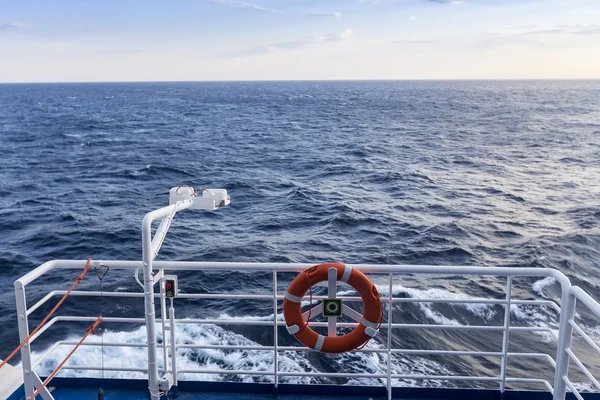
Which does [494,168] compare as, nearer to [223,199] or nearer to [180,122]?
[223,199]

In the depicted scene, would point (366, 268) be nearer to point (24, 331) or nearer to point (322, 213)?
point (24, 331)

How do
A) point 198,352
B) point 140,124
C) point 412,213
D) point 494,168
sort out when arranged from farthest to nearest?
1. point 140,124
2. point 494,168
3. point 412,213
4. point 198,352

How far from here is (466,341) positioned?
9.84 meters

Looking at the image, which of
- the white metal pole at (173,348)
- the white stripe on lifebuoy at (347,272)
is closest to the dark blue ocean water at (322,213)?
the white metal pole at (173,348)

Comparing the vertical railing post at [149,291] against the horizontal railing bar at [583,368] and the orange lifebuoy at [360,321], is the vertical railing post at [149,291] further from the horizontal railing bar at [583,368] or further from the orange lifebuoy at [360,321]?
the horizontal railing bar at [583,368]

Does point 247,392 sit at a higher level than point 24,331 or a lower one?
lower

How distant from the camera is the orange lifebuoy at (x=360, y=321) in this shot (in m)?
3.42

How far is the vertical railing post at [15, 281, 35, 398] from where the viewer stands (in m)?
3.08

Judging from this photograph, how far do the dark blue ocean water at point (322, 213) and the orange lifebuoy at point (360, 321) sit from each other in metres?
5.01

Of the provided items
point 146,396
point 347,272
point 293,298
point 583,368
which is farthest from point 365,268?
point 146,396

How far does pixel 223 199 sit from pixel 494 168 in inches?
981

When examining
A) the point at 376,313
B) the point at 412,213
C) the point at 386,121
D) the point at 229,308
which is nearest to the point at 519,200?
the point at 412,213

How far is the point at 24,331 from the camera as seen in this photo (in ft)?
10.6

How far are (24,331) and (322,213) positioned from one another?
15.0 m
